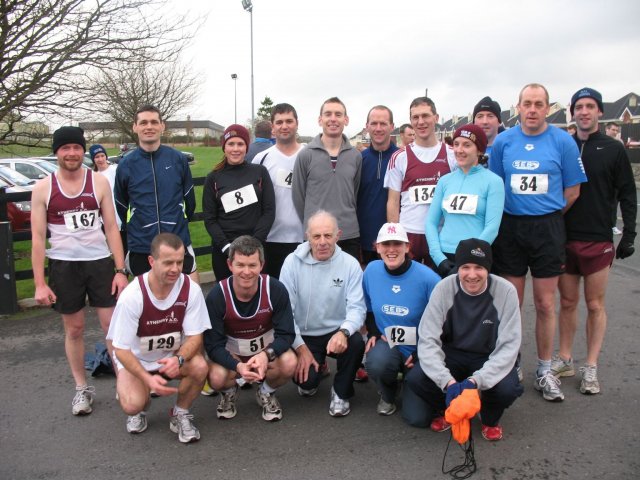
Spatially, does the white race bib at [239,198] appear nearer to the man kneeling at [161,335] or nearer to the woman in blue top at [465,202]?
the man kneeling at [161,335]

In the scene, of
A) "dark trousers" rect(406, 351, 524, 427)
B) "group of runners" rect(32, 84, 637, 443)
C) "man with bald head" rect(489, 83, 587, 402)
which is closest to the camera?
"dark trousers" rect(406, 351, 524, 427)

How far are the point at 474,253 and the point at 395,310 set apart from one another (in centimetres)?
73

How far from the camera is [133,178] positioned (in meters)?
4.02

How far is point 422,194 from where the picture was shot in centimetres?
413

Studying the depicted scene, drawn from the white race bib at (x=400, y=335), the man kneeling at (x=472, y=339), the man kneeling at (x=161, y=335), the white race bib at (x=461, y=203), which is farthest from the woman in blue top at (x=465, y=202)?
the man kneeling at (x=161, y=335)

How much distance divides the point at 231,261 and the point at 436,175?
1.77 metres

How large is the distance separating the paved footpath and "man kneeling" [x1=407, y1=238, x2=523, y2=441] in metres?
0.26

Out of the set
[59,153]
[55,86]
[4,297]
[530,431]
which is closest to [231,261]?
[59,153]

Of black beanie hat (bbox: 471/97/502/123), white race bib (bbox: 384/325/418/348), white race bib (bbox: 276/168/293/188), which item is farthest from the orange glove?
black beanie hat (bbox: 471/97/502/123)

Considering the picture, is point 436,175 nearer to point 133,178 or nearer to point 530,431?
point 530,431

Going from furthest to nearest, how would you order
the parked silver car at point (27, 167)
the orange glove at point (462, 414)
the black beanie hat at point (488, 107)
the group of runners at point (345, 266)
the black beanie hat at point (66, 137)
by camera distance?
the parked silver car at point (27, 167)
the black beanie hat at point (488, 107)
the black beanie hat at point (66, 137)
the group of runners at point (345, 266)
the orange glove at point (462, 414)

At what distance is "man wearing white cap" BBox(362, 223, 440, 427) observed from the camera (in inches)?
139

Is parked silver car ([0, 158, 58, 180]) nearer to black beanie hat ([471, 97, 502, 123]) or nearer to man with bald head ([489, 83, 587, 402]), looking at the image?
black beanie hat ([471, 97, 502, 123])

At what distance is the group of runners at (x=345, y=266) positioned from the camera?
332 cm
